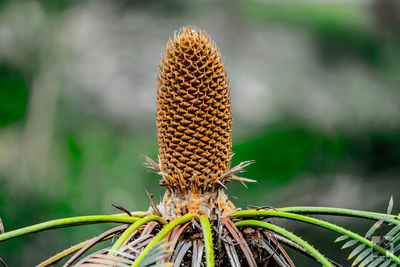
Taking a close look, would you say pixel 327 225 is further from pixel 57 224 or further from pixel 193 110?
pixel 57 224

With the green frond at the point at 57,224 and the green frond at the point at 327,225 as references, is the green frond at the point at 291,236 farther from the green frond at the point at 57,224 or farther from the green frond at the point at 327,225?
the green frond at the point at 57,224

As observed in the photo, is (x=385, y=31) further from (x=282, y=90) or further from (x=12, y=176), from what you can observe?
(x=12, y=176)

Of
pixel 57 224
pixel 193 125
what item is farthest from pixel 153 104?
pixel 57 224

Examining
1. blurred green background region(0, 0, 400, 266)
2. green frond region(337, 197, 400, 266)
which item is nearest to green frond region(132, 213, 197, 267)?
green frond region(337, 197, 400, 266)

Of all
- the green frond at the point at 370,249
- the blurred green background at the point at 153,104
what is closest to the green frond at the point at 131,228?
the green frond at the point at 370,249

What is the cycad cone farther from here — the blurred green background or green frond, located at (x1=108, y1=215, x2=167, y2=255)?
the blurred green background

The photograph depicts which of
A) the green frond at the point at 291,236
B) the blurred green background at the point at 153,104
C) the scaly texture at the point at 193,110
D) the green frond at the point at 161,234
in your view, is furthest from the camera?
the blurred green background at the point at 153,104

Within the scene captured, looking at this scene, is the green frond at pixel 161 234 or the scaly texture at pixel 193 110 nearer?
the green frond at pixel 161 234
